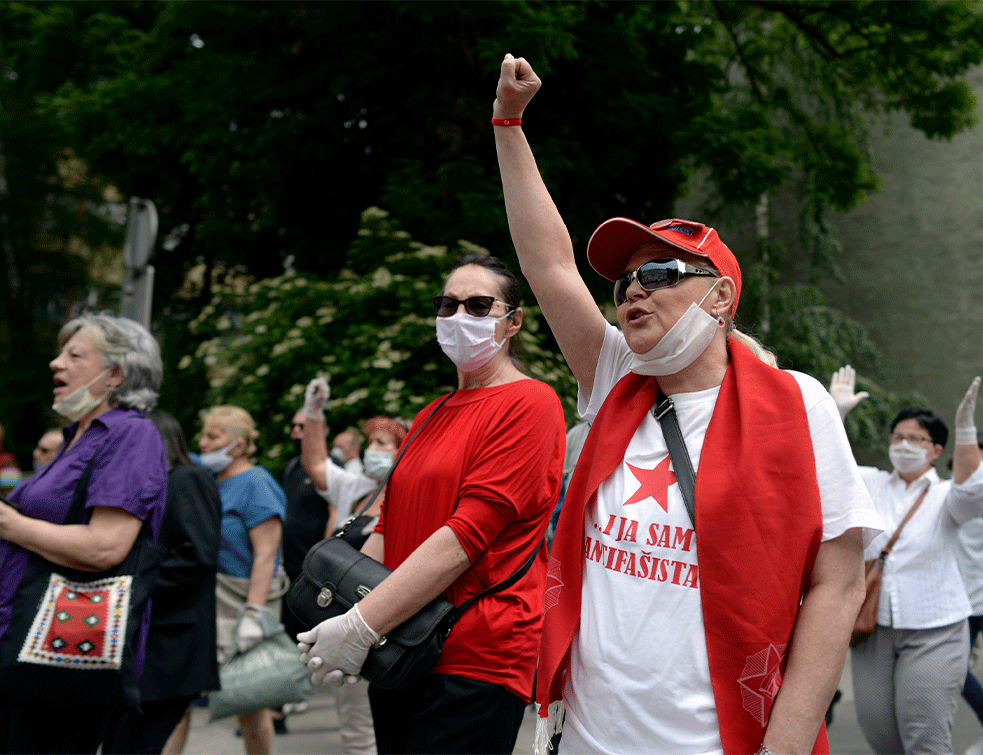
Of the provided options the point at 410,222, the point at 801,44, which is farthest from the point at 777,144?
the point at 410,222

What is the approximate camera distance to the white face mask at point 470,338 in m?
3.10

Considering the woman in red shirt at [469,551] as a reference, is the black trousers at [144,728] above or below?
below

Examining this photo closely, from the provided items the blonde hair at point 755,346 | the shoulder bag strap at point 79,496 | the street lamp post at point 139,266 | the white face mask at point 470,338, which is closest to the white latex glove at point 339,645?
the white face mask at point 470,338

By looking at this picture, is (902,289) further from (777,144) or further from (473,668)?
(473,668)

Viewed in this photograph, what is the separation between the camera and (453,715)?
2.71 meters

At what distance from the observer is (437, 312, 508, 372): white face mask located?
3.10m

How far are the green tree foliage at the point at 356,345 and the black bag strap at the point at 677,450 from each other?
20.9 ft

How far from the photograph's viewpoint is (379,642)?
2604 mm

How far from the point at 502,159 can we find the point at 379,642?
54.6 inches

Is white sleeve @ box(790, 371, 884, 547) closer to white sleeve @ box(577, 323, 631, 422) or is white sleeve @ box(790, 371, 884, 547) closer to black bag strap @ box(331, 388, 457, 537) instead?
white sleeve @ box(577, 323, 631, 422)

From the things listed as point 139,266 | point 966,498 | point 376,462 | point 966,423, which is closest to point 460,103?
point 139,266

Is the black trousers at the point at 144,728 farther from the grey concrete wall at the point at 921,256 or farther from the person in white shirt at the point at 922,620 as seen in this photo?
the grey concrete wall at the point at 921,256

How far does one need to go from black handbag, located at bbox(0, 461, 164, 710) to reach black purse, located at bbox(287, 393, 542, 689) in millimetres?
850

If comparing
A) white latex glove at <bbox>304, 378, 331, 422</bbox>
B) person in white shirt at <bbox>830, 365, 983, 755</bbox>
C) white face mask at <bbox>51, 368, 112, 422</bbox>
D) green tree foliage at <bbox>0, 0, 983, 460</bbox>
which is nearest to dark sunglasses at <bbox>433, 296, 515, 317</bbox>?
white latex glove at <bbox>304, 378, 331, 422</bbox>
